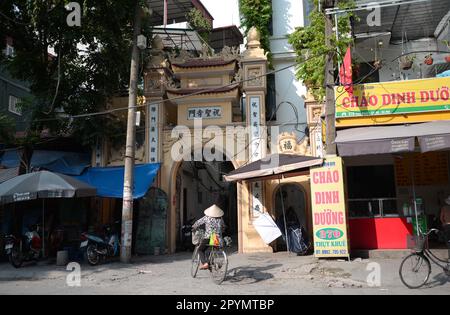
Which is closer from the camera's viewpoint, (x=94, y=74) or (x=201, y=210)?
(x=94, y=74)

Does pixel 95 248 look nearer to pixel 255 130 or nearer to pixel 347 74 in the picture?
pixel 255 130

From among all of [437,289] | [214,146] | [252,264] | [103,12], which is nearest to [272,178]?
[214,146]

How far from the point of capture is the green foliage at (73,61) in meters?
13.6

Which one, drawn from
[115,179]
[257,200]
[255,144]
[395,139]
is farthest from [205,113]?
[395,139]

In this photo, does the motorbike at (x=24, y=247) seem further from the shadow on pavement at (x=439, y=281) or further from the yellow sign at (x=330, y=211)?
the shadow on pavement at (x=439, y=281)

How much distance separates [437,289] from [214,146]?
8369 millimetres

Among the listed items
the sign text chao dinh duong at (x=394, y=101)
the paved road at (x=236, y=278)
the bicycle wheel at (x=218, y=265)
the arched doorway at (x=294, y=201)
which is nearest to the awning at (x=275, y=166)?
the sign text chao dinh duong at (x=394, y=101)

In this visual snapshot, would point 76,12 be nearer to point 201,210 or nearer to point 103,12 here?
point 103,12

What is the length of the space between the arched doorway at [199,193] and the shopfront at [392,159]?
6.12 meters

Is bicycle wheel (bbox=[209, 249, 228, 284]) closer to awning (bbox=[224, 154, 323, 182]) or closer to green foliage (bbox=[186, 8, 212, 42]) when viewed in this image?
awning (bbox=[224, 154, 323, 182])

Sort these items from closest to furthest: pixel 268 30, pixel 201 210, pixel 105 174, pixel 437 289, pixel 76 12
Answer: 1. pixel 437 289
2. pixel 76 12
3. pixel 105 174
4. pixel 268 30
5. pixel 201 210

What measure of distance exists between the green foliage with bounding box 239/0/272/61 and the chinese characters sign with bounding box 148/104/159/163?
5575mm

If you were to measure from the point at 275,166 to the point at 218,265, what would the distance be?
404 centimetres

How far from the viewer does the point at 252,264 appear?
10.8 metres
